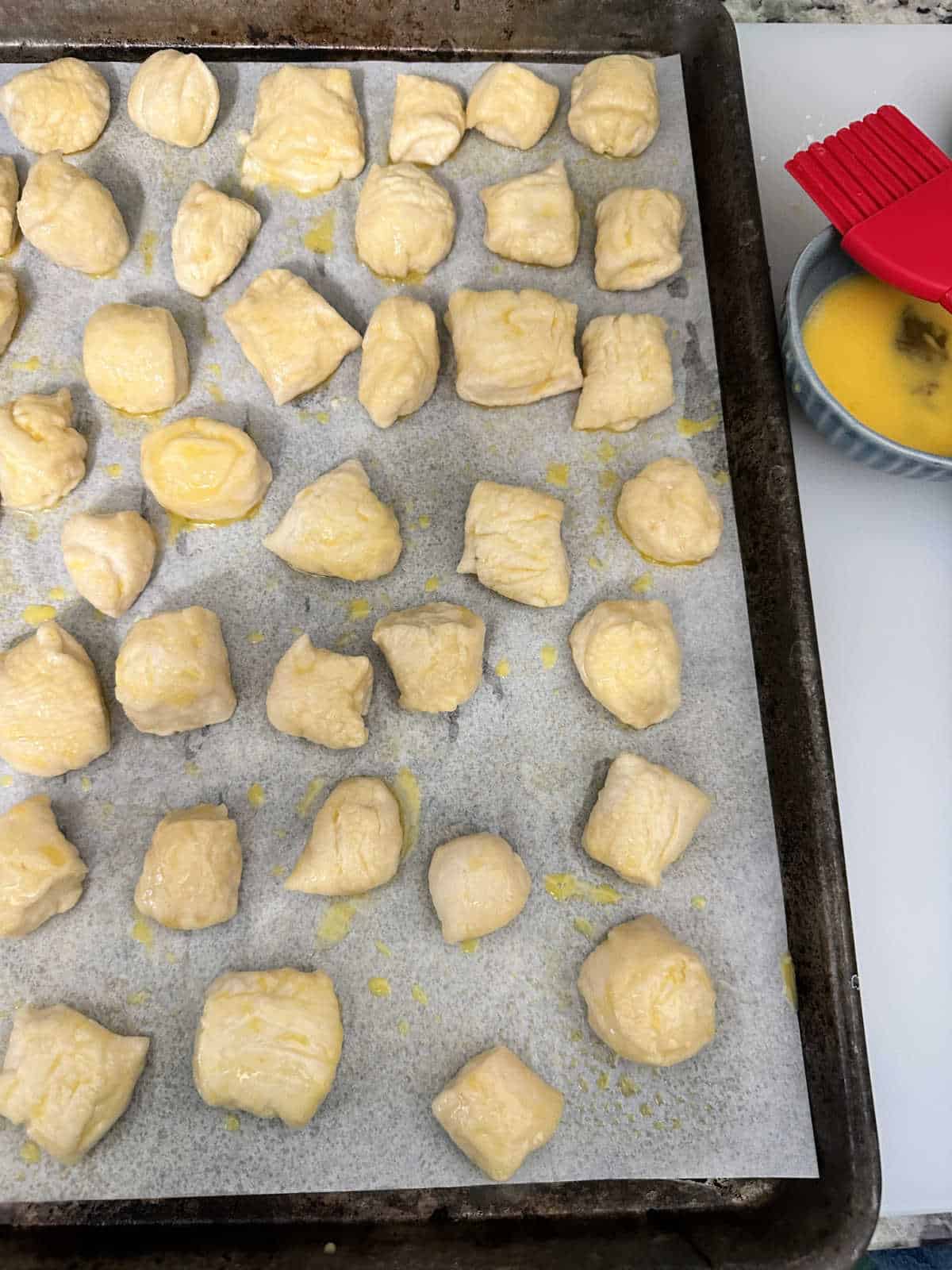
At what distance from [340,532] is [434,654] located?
0.29 meters

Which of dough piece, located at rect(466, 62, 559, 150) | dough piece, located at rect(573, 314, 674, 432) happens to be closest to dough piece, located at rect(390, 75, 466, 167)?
dough piece, located at rect(466, 62, 559, 150)

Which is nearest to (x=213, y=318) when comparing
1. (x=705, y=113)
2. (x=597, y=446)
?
(x=597, y=446)

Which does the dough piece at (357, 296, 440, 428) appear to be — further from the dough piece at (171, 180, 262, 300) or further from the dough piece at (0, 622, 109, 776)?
the dough piece at (0, 622, 109, 776)

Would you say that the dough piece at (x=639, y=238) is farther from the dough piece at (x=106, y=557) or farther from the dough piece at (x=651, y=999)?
the dough piece at (x=651, y=999)

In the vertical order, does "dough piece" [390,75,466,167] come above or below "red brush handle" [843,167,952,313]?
above

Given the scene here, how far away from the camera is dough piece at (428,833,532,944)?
1513 millimetres

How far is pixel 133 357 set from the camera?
1.74m

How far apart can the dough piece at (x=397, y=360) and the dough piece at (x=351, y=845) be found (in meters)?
0.76

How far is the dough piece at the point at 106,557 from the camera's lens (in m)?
1.67

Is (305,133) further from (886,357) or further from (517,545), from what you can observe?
(886,357)

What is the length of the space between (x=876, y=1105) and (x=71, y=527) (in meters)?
1.84

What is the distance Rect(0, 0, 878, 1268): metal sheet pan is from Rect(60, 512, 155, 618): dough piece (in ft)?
3.40

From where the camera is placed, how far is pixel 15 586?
68.1 inches

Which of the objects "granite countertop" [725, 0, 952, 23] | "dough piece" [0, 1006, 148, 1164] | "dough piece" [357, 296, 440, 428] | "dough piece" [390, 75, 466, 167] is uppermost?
"granite countertop" [725, 0, 952, 23]
